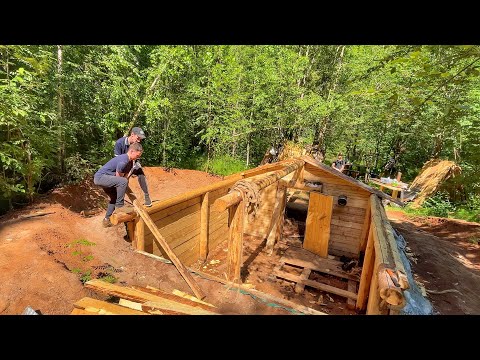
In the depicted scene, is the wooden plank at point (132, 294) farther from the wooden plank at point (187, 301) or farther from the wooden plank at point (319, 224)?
the wooden plank at point (319, 224)

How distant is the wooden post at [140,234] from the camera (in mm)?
5711

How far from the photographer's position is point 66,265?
4547 millimetres

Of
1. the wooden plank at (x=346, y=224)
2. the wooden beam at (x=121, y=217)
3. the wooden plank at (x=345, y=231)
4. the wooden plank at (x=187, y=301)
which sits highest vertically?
the wooden beam at (x=121, y=217)

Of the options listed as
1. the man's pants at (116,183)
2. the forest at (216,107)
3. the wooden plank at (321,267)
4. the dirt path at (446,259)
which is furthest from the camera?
the wooden plank at (321,267)

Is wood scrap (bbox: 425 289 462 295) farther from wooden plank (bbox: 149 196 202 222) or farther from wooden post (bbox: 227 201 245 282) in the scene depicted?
wooden plank (bbox: 149 196 202 222)

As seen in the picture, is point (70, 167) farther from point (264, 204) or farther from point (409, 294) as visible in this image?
point (409, 294)

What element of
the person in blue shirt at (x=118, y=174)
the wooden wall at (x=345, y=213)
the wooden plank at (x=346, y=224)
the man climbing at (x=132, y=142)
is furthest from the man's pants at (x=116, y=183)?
the wooden plank at (x=346, y=224)

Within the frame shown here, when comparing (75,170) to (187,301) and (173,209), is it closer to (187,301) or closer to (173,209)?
(173,209)

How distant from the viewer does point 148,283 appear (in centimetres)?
479

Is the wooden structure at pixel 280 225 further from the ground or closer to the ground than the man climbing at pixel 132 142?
closer to the ground

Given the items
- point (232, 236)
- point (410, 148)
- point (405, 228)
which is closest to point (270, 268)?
point (232, 236)

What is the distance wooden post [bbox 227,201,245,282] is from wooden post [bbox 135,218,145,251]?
1.95 meters

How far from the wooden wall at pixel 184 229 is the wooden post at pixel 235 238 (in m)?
2.07

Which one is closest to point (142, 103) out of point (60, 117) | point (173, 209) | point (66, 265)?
point (60, 117)
